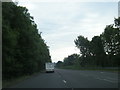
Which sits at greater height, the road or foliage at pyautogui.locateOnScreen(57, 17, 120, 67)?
foliage at pyautogui.locateOnScreen(57, 17, 120, 67)

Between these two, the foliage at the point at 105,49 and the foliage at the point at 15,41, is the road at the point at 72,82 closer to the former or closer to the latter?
the foliage at the point at 15,41

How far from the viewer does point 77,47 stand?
170500 mm

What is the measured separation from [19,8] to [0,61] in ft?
38.8

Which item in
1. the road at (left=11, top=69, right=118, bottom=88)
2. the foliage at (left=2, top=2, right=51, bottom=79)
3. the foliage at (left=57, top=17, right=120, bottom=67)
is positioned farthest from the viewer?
the foliage at (left=57, top=17, right=120, bottom=67)

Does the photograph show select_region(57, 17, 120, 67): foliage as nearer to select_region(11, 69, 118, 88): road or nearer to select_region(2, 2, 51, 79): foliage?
select_region(2, 2, 51, 79): foliage

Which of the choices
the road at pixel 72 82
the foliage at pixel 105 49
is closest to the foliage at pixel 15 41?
the road at pixel 72 82

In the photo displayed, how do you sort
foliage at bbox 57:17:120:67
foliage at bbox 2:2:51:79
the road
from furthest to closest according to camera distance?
foliage at bbox 57:17:120:67, foliage at bbox 2:2:51:79, the road

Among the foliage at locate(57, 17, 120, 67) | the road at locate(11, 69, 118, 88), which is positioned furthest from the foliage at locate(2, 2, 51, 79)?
the foliage at locate(57, 17, 120, 67)

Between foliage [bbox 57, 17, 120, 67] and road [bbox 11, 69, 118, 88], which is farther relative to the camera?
foliage [bbox 57, 17, 120, 67]

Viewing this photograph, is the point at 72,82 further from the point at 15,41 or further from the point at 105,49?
the point at 105,49

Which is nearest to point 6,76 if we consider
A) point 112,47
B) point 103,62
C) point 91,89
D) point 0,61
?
point 0,61

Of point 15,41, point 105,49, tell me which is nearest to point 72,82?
point 15,41

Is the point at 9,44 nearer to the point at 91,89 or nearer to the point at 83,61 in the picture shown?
the point at 91,89

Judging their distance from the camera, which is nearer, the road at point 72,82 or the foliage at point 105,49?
the road at point 72,82
